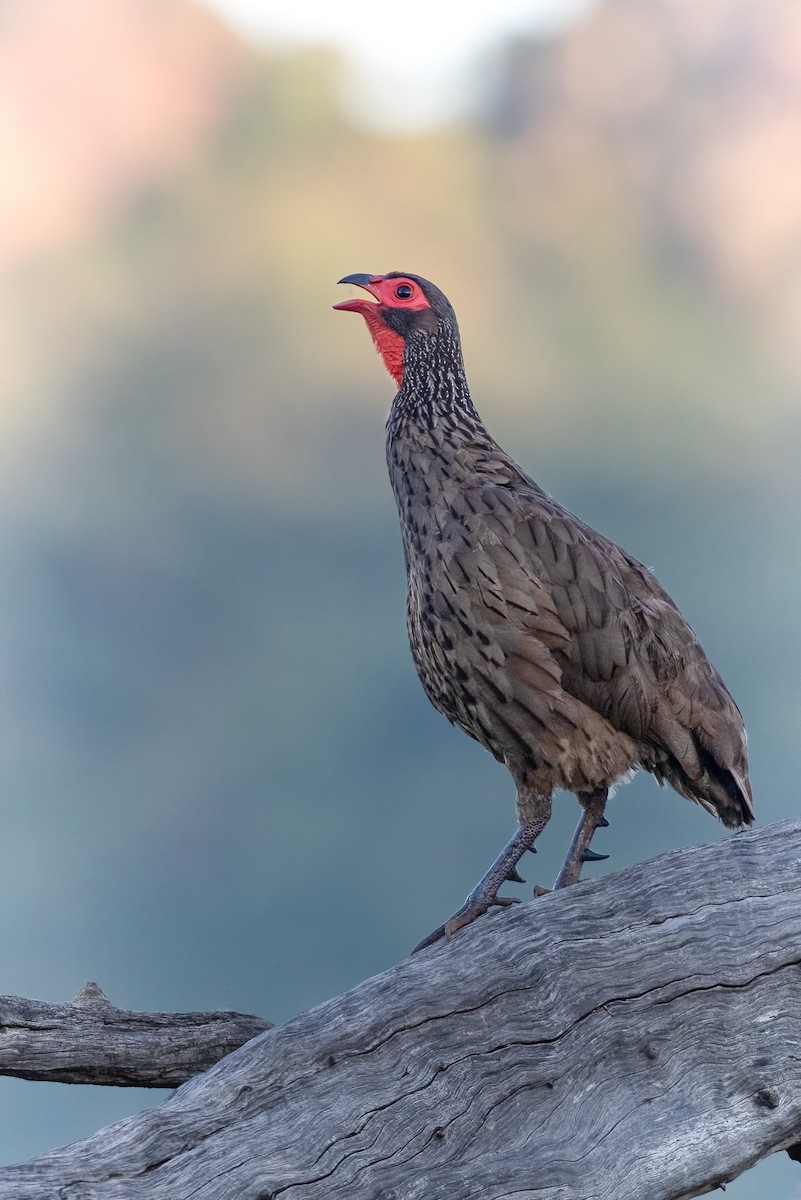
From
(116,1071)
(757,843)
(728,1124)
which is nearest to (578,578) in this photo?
(757,843)

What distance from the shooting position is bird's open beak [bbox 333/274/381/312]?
4.76m

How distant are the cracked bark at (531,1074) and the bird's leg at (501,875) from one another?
0.31 feet

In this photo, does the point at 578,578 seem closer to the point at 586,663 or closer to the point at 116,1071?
the point at 586,663

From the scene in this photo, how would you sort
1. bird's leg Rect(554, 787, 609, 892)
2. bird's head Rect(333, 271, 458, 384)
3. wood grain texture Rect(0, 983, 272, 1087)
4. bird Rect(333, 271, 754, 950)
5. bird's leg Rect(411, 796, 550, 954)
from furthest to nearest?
bird's head Rect(333, 271, 458, 384) → bird's leg Rect(554, 787, 609, 892) → bird's leg Rect(411, 796, 550, 954) → bird Rect(333, 271, 754, 950) → wood grain texture Rect(0, 983, 272, 1087)

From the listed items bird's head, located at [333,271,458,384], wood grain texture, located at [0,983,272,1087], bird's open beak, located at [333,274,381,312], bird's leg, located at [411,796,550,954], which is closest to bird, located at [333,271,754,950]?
bird's leg, located at [411,796,550,954]

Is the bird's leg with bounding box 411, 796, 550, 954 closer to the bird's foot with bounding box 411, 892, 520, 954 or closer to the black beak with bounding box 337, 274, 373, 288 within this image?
the bird's foot with bounding box 411, 892, 520, 954

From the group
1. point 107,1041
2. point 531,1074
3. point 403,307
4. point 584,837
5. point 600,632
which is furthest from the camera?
point 403,307

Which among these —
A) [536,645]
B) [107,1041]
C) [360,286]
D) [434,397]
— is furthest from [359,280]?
[107,1041]

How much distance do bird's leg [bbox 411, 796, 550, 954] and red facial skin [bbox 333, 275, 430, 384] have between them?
5.79ft

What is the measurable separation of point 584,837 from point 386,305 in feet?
7.16

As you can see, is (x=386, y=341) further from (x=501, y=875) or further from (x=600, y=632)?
(x=501, y=875)

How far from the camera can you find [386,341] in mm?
4809

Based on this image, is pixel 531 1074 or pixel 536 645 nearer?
pixel 531 1074

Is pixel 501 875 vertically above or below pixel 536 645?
below
